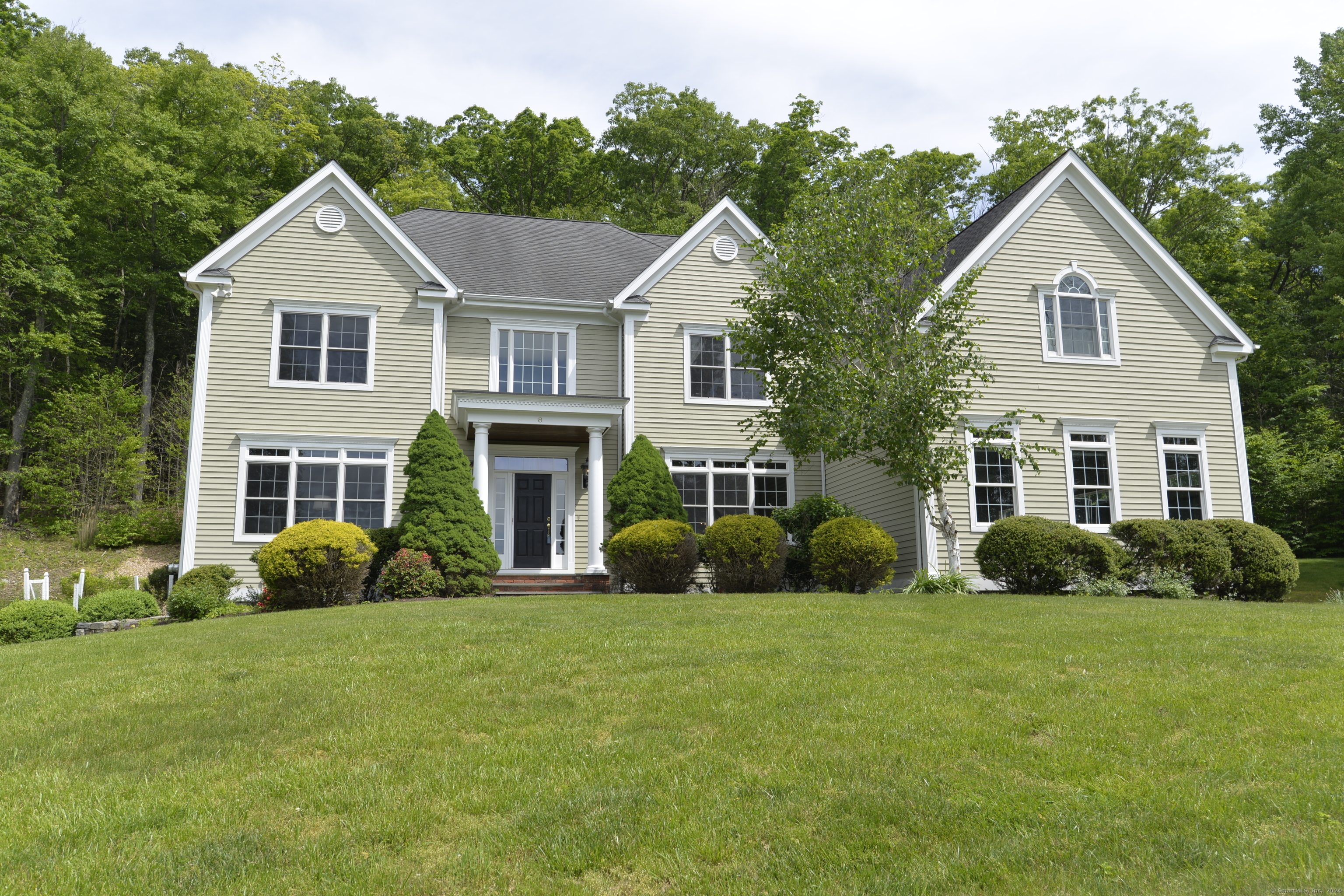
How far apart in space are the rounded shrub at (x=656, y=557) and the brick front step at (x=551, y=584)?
145cm

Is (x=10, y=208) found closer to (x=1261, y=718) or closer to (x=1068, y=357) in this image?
(x=1068, y=357)

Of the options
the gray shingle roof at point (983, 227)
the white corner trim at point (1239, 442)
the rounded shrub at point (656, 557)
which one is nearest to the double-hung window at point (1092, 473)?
the white corner trim at point (1239, 442)

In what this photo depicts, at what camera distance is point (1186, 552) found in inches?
635

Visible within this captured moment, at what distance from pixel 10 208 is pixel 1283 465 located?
37950 millimetres

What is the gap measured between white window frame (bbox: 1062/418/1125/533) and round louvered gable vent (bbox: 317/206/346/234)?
627 inches

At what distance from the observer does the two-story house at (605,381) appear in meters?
18.8

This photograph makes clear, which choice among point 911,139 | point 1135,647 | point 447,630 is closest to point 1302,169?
point 911,139

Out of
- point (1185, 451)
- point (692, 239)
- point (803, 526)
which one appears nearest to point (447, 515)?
point (803, 526)

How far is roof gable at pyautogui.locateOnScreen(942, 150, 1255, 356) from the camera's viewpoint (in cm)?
2002

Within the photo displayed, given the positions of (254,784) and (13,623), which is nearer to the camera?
(254,784)

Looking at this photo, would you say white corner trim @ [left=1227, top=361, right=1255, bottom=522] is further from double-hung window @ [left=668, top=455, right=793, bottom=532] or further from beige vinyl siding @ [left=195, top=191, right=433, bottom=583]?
beige vinyl siding @ [left=195, top=191, right=433, bottom=583]

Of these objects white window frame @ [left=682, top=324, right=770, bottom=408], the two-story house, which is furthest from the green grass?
white window frame @ [left=682, top=324, right=770, bottom=408]

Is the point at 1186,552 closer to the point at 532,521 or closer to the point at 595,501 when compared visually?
the point at 595,501

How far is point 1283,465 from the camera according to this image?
26719 millimetres
